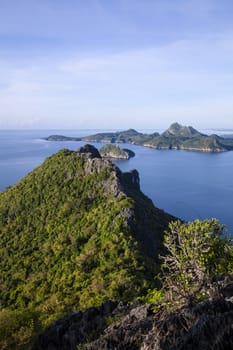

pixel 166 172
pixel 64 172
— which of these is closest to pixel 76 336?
pixel 64 172

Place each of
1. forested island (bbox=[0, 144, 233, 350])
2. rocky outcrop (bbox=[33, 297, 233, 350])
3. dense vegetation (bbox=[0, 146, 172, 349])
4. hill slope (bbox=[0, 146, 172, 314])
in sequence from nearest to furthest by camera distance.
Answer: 1. rocky outcrop (bbox=[33, 297, 233, 350])
2. forested island (bbox=[0, 144, 233, 350])
3. dense vegetation (bbox=[0, 146, 172, 349])
4. hill slope (bbox=[0, 146, 172, 314])

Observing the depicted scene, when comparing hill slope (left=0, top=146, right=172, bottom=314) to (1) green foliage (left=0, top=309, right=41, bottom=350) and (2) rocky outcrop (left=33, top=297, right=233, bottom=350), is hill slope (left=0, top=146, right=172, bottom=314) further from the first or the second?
(2) rocky outcrop (left=33, top=297, right=233, bottom=350)

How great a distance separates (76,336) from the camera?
16000 mm

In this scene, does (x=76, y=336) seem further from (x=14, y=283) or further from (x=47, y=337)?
(x=14, y=283)

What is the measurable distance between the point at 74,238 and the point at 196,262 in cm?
2694

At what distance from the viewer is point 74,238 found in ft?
136

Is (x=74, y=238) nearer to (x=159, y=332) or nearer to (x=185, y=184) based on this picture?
(x=159, y=332)

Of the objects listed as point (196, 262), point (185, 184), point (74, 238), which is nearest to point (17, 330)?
point (196, 262)

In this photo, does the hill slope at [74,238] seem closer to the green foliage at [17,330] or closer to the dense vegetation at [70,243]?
the dense vegetation at [70,243]

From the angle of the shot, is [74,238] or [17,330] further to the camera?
[74,238]

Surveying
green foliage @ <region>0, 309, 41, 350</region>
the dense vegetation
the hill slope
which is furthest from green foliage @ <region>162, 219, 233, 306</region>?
the hill slope

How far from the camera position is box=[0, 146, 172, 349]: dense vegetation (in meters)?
30.4

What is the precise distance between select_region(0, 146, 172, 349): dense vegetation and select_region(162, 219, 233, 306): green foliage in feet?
31.4

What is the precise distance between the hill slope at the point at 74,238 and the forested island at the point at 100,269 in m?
0.14
